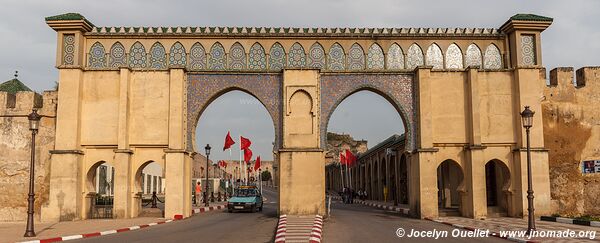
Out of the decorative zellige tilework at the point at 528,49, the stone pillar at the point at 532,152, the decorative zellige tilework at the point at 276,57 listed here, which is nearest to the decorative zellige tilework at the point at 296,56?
the decorative zellige tilework at the point at 276,57

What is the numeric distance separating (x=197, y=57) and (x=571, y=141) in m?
14.1

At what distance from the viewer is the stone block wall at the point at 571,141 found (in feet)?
69.1

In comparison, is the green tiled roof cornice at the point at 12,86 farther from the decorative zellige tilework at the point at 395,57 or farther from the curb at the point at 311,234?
the decorative zellige tilework at the point at 395,57

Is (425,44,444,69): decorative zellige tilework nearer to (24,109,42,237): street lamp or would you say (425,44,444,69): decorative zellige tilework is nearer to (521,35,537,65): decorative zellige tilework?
(521,35,537,65): decorative zellige tilework

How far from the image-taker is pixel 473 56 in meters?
21.3

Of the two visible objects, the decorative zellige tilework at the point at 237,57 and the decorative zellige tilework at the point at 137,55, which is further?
the decorative zellige tilework at the point at 237,57

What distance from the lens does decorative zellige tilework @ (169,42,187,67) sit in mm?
21047

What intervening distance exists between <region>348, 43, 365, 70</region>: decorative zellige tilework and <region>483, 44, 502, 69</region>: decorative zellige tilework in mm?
4531

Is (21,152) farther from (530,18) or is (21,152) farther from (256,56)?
(530,18)

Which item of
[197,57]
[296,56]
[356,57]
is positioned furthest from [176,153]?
[356,57]

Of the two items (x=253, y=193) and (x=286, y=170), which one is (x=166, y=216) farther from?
(x=253, y=193)

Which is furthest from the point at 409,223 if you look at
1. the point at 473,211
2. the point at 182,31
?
the point at 182,31

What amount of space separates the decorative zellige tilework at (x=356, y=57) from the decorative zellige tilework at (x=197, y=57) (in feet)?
17.6

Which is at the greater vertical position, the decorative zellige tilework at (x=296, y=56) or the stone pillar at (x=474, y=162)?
the decorative zellige tilework at (x=296, y=56)
